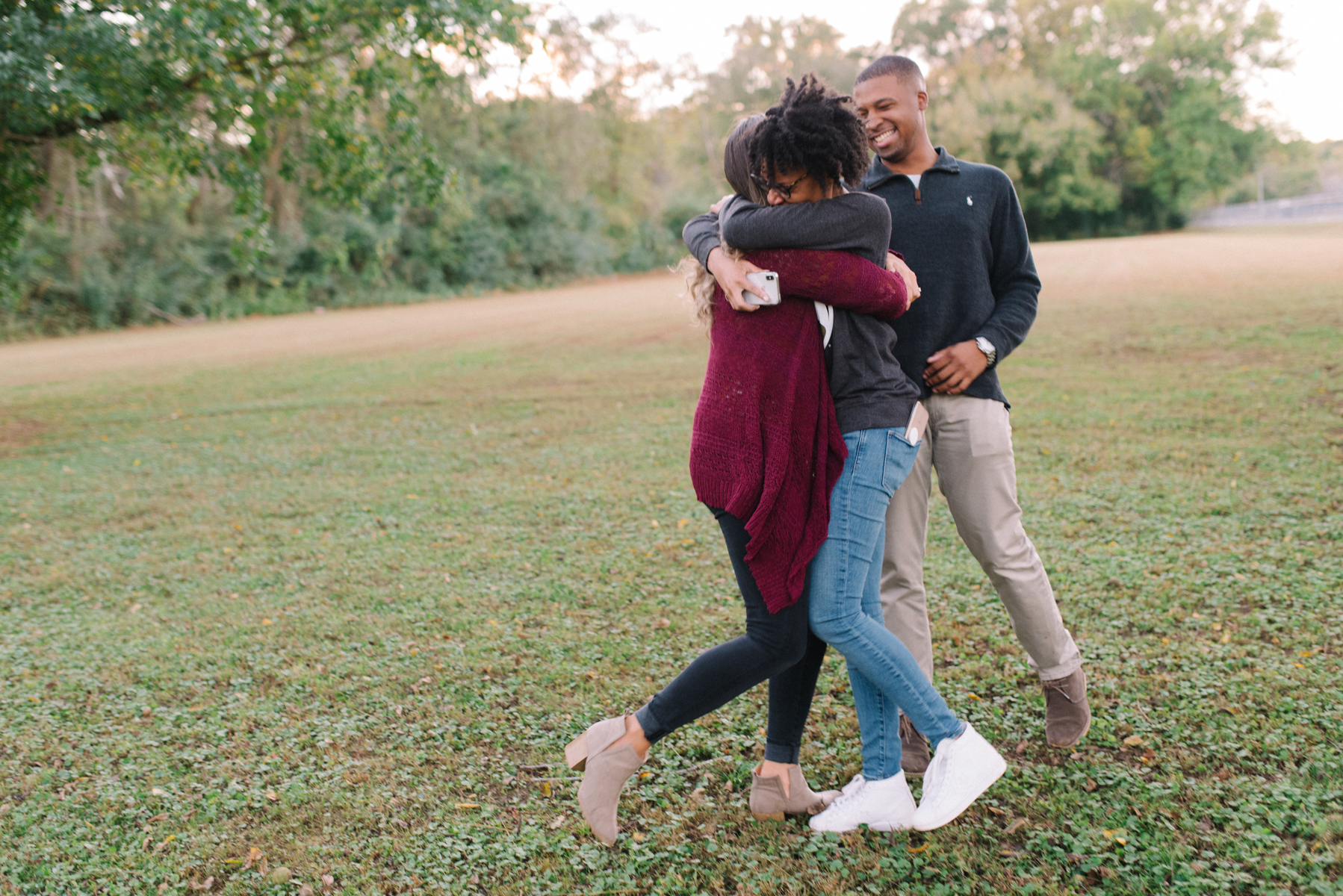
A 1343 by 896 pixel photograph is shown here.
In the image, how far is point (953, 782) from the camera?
2523 mm

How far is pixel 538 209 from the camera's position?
44.1 m

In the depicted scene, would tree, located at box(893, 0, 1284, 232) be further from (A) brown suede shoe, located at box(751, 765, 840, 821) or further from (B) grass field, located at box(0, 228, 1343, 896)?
(A) brown suede shoe, located at box(751, 765, 840, 821)

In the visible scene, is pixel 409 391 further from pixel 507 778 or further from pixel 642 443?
pixel 507 778

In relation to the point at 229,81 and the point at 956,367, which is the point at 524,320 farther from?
the point at 956,367

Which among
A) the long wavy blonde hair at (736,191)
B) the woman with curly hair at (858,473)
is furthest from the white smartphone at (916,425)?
the long wavy blonde hair at (736,191)

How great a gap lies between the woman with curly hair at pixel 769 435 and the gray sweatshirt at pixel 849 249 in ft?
0.08

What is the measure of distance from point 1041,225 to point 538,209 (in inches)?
1330

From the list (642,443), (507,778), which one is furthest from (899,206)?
(642,443)

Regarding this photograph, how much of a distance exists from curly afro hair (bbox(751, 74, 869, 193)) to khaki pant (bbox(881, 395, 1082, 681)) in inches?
34.6

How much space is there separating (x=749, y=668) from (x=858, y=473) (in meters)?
0.59

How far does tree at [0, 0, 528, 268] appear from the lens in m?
8.26

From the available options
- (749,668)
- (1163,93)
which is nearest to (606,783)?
(749,668)

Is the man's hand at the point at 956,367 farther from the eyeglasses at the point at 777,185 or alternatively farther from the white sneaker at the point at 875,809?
the white sneaker at the point at 875,809

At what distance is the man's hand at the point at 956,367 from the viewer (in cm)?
276
